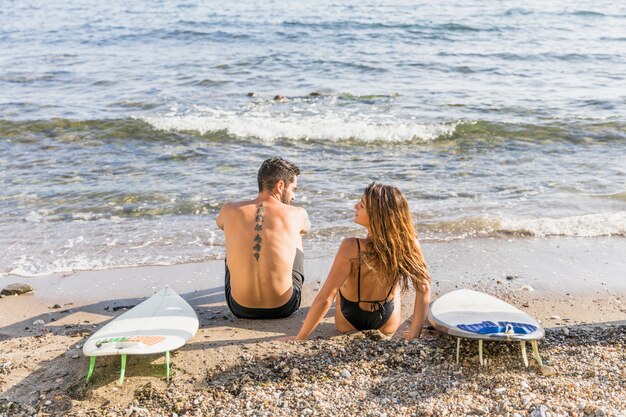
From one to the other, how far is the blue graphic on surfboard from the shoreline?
142 millimetres

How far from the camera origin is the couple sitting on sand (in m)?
4.43

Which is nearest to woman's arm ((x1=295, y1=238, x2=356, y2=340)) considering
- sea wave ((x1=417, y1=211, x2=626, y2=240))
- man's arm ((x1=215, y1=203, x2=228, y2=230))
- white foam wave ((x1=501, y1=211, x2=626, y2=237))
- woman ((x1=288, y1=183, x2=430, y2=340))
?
woman ((x1=288, y1=183, x2=430, y2=340))

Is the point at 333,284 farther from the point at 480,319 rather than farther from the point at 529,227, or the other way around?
the point at 529,227

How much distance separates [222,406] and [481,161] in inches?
289

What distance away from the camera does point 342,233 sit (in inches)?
288

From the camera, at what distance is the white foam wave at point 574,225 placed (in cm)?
709

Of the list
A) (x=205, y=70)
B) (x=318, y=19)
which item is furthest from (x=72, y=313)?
(x=318, y=19)

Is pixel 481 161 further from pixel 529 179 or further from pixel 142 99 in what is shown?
pixel 142 99

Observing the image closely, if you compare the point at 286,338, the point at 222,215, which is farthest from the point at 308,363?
the point at 222,215

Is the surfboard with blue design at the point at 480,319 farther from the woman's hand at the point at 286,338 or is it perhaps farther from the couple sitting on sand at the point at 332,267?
the woman's hand at the point at 286,338

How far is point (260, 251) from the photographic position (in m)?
5.20

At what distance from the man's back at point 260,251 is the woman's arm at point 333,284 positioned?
0.74 meters

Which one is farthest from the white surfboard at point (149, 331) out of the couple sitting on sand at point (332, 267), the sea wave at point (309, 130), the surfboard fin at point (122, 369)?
the sea wave at point (309, 130)

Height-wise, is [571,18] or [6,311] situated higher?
[571,18]
